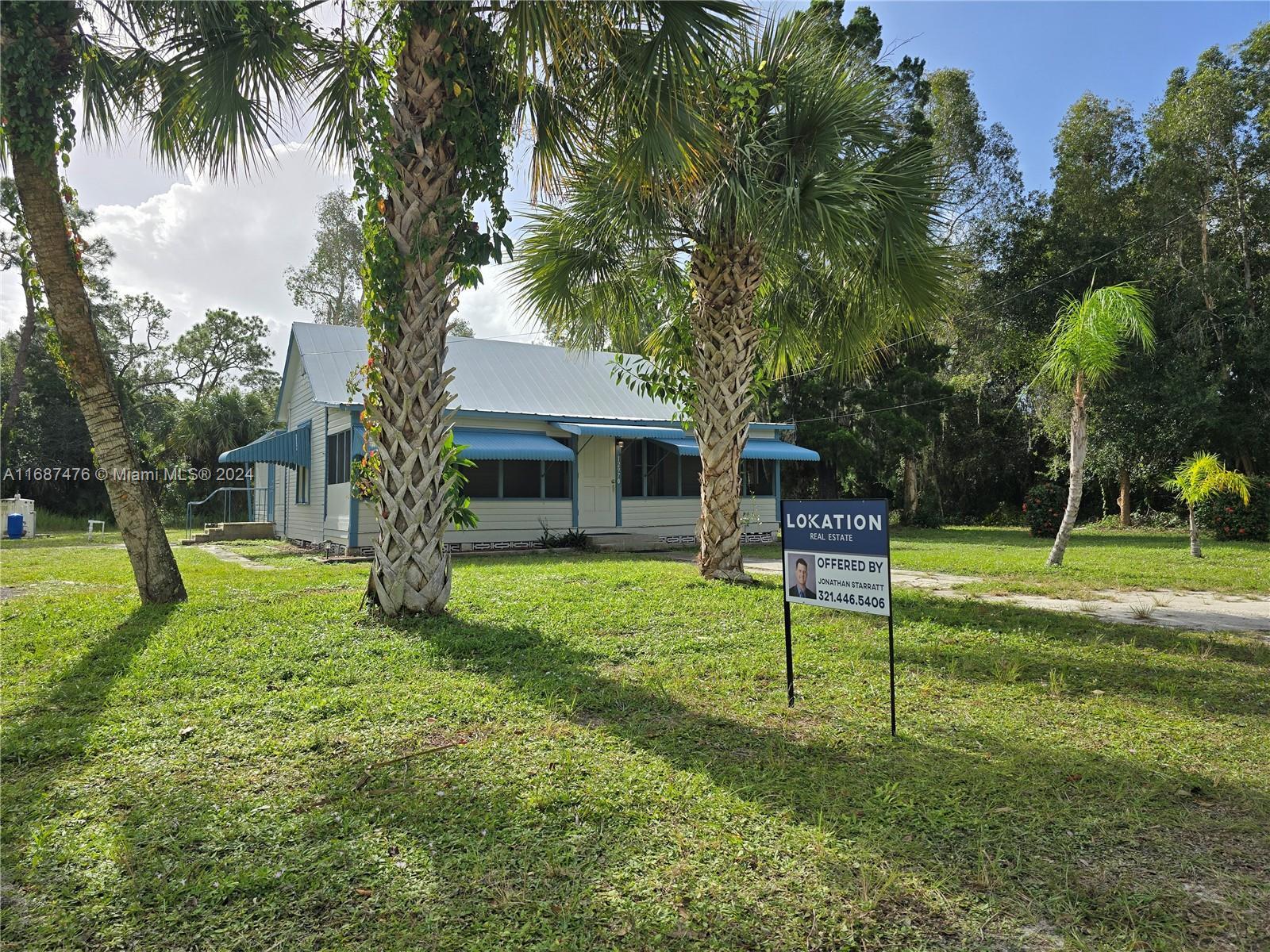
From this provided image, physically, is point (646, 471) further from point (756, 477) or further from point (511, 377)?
point (511, 377)

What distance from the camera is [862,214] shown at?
7.25m

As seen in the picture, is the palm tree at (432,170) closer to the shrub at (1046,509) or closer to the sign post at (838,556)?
the sign post at (838,556)

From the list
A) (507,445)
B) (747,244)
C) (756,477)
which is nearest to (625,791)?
(747,244)

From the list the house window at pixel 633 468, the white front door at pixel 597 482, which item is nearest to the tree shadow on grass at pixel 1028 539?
the house window at pixel 633 468

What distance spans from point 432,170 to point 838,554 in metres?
4.66

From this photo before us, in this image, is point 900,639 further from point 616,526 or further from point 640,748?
point 616,526

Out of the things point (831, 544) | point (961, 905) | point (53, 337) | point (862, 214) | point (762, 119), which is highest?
point (762, 119)

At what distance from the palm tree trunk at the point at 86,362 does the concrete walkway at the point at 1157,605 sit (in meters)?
8.51

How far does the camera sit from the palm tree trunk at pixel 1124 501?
20984 millimetres

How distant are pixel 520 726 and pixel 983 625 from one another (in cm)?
472

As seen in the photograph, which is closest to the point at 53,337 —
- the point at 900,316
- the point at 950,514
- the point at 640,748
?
the point at 640,748

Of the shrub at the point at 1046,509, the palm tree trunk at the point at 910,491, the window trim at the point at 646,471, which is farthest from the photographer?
the palm tree trunk at the point at 910,491

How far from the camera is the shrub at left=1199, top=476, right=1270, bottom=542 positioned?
16062 millimetres

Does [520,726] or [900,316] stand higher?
[900,316]
